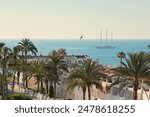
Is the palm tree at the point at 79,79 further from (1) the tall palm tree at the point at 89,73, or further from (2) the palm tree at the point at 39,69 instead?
(2) the palm tree at the point at 39,69

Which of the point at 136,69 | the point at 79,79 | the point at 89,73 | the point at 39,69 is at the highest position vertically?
the point at 136,69

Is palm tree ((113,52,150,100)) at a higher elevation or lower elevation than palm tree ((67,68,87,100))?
higher

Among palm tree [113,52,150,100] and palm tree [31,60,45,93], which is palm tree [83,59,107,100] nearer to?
palm tree [113,52,150,100]

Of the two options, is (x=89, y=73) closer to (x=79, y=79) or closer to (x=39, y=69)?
(x=79, y=79)

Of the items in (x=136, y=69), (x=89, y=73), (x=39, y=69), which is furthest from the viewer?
(x=39, y=69)

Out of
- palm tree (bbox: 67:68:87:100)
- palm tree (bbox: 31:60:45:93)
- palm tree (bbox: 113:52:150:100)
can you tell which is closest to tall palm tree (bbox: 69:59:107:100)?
palm tree (bbox: 67:68:87:100)

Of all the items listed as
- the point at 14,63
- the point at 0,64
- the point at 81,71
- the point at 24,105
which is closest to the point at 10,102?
the point at 24,105

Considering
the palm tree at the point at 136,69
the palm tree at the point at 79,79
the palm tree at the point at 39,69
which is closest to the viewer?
the palm tree at the point at 136,69

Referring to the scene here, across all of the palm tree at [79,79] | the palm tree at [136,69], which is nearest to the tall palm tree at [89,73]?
the palm tree at [79,79]

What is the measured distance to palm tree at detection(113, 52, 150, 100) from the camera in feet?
88.1

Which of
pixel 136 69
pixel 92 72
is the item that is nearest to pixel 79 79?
pixel 92 72

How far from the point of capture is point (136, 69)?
26969mm

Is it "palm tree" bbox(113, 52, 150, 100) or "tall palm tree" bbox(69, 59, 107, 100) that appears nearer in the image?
"palm tree" bbox(113, 52, 150, 100)

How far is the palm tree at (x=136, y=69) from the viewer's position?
88.1ft
